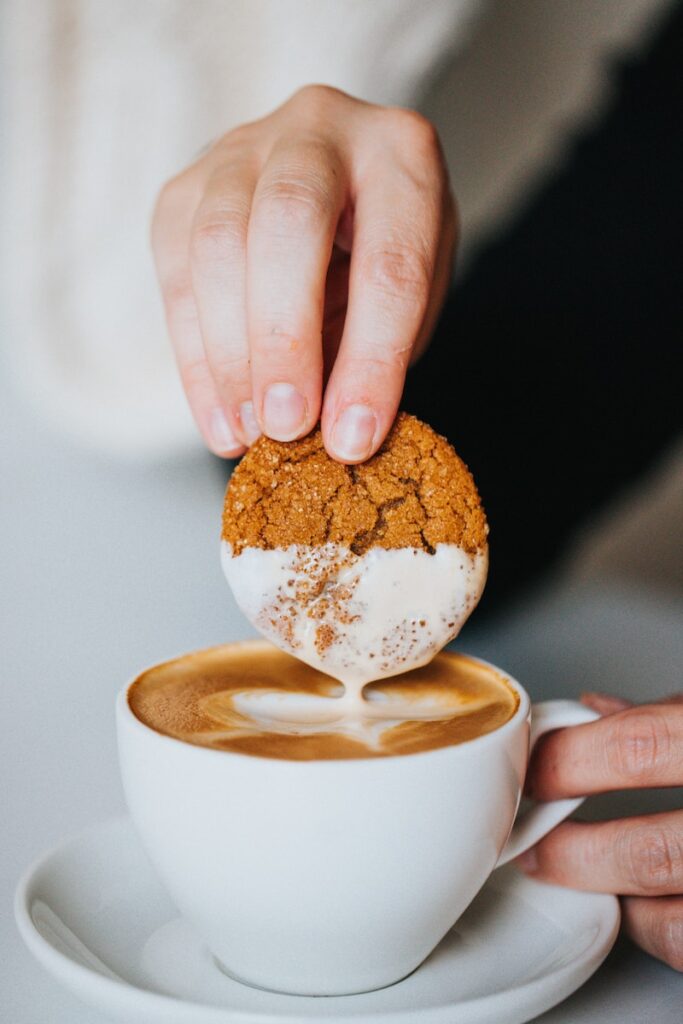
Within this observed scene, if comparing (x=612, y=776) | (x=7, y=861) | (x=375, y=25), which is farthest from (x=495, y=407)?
(x=7, y=861)

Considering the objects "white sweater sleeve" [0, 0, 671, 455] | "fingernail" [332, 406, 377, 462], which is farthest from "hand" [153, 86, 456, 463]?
"white sweater sleeve" [0, 0, 671, 455]

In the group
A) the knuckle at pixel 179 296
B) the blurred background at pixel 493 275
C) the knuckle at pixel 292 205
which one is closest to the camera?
the knuckle at pixel 292 205

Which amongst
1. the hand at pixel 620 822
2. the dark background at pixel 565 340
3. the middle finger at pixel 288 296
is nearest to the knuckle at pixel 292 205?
the middle finger at pixel 288 296

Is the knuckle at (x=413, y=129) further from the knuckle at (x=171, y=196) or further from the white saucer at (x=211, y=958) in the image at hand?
the white saucer at (x=211, y=958)

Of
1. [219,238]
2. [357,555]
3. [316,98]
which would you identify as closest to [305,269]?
[219,238]

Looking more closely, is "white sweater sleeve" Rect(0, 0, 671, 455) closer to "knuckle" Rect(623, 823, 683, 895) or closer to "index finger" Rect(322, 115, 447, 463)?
"index finger" Rect(322, 115, 447, 463)

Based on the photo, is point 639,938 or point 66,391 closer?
point 639,938

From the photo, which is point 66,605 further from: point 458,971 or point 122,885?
point 458,971
